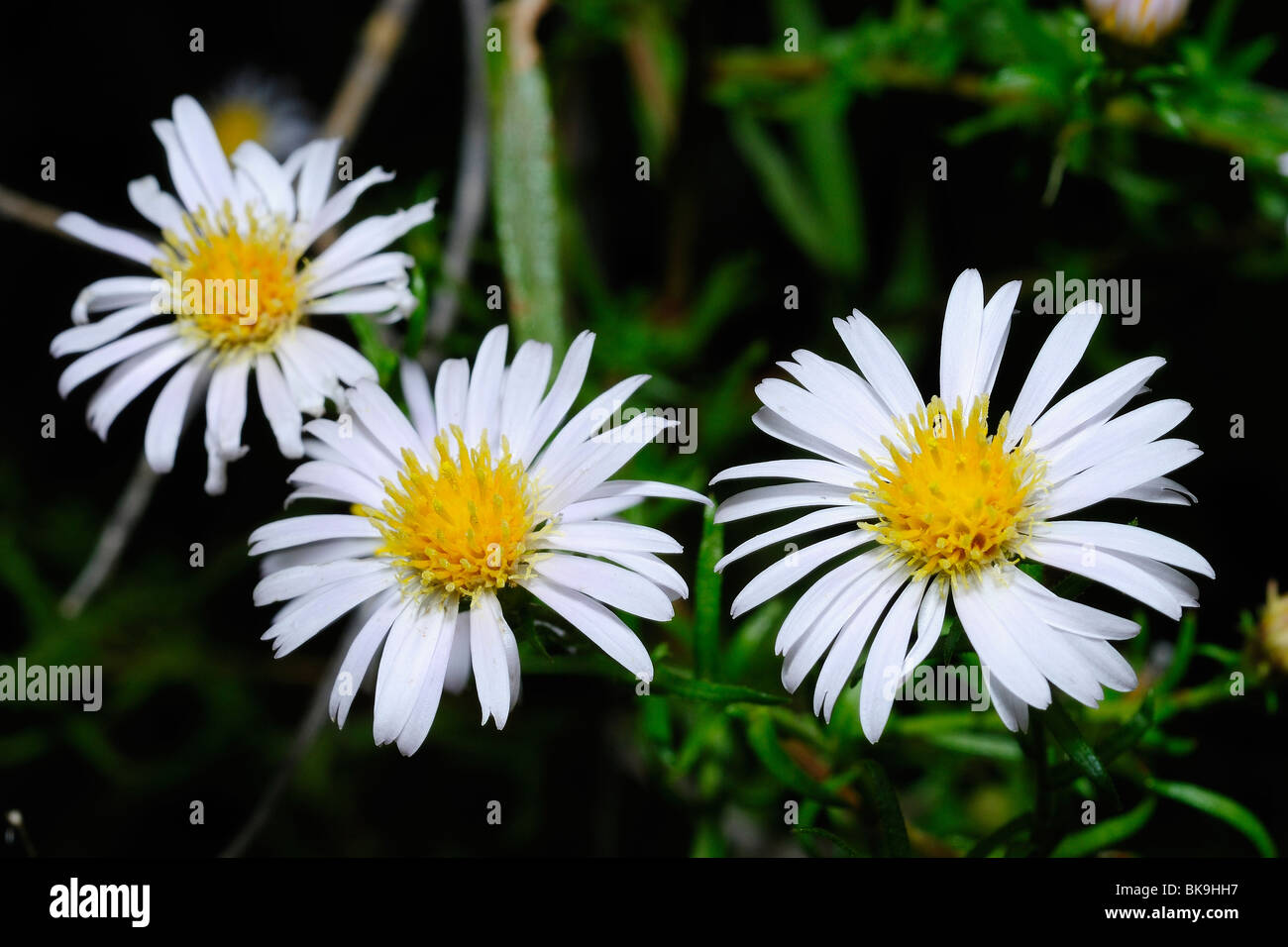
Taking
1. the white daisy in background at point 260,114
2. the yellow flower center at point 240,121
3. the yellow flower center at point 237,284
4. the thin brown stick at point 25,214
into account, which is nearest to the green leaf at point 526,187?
the yellow flower center at point 237,284

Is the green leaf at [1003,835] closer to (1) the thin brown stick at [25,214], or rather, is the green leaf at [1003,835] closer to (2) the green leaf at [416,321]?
(2) the green leaf at [416,321]

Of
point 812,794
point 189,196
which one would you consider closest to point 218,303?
Result: point 189,196

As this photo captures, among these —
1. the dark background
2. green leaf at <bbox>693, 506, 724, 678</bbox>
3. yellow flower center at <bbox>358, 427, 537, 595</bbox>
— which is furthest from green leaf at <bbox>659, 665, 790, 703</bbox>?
the dark background

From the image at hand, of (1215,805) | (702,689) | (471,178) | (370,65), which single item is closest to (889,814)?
(702,689)

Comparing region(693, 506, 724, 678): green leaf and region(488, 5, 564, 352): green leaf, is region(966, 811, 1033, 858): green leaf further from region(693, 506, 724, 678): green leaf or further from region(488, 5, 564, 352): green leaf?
region(488, 5, 564, 352): green leaf

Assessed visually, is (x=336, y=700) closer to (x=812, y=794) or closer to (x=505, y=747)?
(x=812, y=794)

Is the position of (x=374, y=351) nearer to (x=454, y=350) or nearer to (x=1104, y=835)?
(x=454, y=350)
